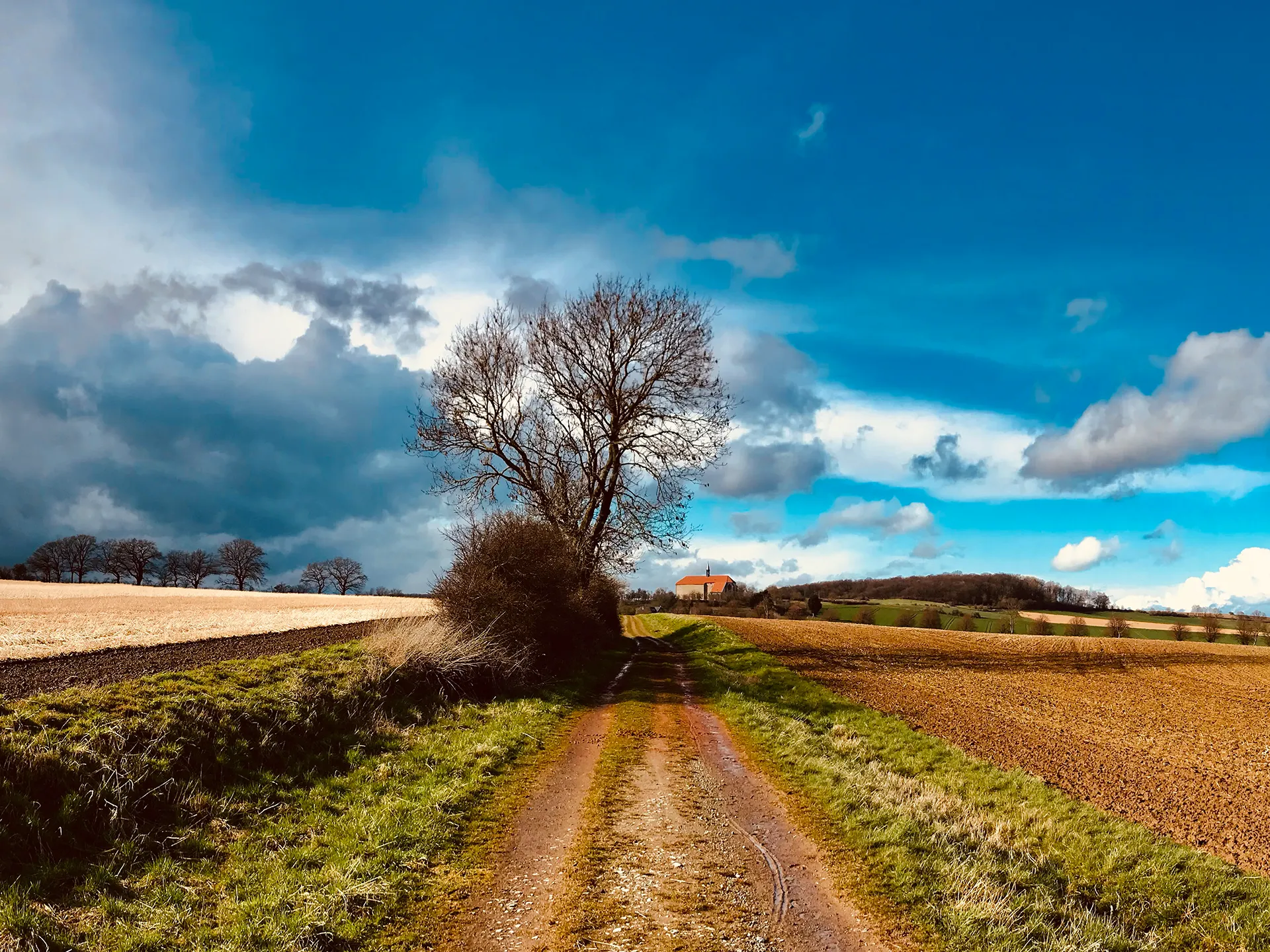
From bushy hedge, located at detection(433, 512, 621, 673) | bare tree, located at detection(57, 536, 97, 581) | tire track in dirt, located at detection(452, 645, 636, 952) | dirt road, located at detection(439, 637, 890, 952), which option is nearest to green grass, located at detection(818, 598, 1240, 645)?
bushy hedge, located at detection(433, 512, 621, 673)

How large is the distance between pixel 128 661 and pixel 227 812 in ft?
22.6

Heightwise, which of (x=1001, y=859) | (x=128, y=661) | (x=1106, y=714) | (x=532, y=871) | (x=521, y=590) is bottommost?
(x=1106, y=714)

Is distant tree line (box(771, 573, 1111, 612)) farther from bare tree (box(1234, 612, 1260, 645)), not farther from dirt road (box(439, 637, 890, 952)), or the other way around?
dirt road (box(439, 637, 890, 952))

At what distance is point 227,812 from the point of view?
7.73 meters

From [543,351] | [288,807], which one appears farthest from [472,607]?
[543,351]

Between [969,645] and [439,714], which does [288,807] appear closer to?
[439,714]

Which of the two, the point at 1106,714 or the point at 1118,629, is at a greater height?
the point at 1106,714

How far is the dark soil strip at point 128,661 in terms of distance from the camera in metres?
10.3

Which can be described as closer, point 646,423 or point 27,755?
point 27,755

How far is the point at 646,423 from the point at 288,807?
70.3 feet

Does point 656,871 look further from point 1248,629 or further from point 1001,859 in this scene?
point 1248,629

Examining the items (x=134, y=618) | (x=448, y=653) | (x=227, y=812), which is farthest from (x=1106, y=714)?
(x=134, y=618)

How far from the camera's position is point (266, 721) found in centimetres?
999

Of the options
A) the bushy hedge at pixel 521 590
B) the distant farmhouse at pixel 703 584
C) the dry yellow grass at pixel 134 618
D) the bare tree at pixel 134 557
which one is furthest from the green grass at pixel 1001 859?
the distant farmhouse at pixel 703 584
